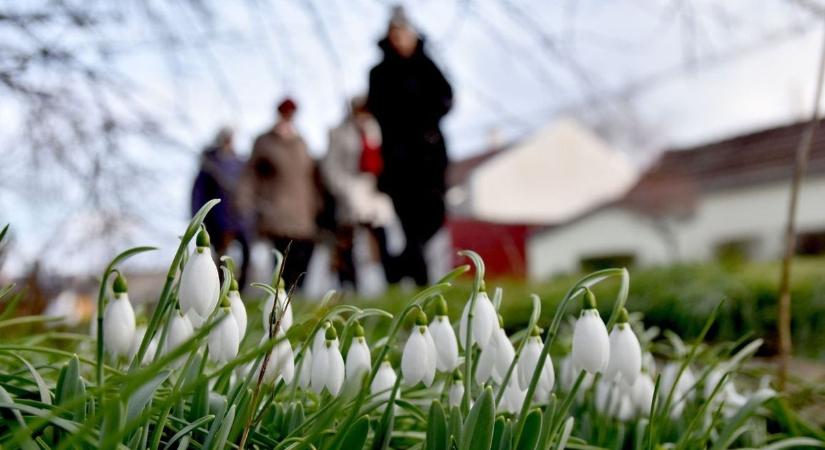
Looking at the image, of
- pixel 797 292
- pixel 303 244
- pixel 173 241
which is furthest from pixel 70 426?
pixel 303 244

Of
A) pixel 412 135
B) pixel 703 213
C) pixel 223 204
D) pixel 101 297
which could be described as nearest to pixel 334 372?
pixel 101 297

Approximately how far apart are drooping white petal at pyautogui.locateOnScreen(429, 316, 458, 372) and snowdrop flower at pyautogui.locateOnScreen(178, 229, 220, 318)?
32 centimetres

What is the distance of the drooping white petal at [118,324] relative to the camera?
1094mm

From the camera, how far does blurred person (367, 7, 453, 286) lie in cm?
524

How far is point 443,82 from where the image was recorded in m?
5.21

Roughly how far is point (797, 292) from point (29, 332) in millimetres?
3536

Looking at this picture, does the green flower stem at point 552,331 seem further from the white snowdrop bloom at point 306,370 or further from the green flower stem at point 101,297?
the green flower stem at point 101,297

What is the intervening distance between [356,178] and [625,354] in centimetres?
541

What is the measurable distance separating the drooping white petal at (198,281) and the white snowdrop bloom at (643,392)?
0.81 meters

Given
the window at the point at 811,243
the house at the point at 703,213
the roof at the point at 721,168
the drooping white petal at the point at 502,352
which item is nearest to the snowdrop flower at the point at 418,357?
the drooping white petal at the point at 502,352

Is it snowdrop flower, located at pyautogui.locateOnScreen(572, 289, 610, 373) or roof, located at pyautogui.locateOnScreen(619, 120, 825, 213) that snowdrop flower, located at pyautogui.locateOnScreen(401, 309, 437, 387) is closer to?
snowdrop flower, located at pyautogui.locateOnScreen(572, 289, 610, 373)

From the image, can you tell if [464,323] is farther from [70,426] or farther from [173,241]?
[173,241]

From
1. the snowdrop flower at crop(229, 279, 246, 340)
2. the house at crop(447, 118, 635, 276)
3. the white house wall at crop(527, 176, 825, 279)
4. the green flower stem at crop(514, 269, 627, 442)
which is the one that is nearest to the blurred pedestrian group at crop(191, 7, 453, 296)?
the snowdrop flower at crop(229, 279, 246, 340)

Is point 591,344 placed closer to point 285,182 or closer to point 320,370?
point 320,370
